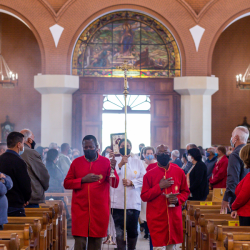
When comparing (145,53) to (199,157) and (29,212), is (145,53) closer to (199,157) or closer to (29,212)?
(199,157)

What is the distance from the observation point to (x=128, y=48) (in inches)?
597

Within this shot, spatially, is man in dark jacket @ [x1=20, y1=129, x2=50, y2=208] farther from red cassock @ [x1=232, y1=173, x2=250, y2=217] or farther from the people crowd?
red cassock @ [x1=232, y1=173, x2=250, y2=217]

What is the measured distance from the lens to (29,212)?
5.27m

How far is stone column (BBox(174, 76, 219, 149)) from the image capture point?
45.6 ft

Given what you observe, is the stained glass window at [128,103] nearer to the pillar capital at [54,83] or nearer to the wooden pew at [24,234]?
the pillar capital at [54,83]

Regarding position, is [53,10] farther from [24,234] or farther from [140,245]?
[24,234]

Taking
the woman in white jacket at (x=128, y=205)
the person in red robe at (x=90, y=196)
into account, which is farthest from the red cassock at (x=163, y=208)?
the woman in white jacket at (x=128, y=205)

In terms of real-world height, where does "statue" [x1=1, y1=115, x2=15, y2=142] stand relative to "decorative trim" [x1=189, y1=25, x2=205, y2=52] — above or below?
below

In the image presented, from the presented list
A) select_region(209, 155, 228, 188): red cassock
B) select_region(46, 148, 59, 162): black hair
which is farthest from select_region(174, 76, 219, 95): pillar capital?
select_region(46, 148, 59, 162): black hair

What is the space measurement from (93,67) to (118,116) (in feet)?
6.86

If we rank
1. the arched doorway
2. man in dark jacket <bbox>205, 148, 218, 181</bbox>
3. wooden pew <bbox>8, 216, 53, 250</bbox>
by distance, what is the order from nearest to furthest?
1. wooden pew <bbox>8, 216, 53, 250</bbox>
2. man in dark jacket <bbox>205, 148, 218, 181</bbox>
3. the arched doorway

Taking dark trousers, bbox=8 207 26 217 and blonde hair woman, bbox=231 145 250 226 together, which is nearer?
blonde hair woman, bbox=231 145 250 226

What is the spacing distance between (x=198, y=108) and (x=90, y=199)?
387 inches

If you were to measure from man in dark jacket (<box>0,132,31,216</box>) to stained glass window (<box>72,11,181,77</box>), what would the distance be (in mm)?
10413
